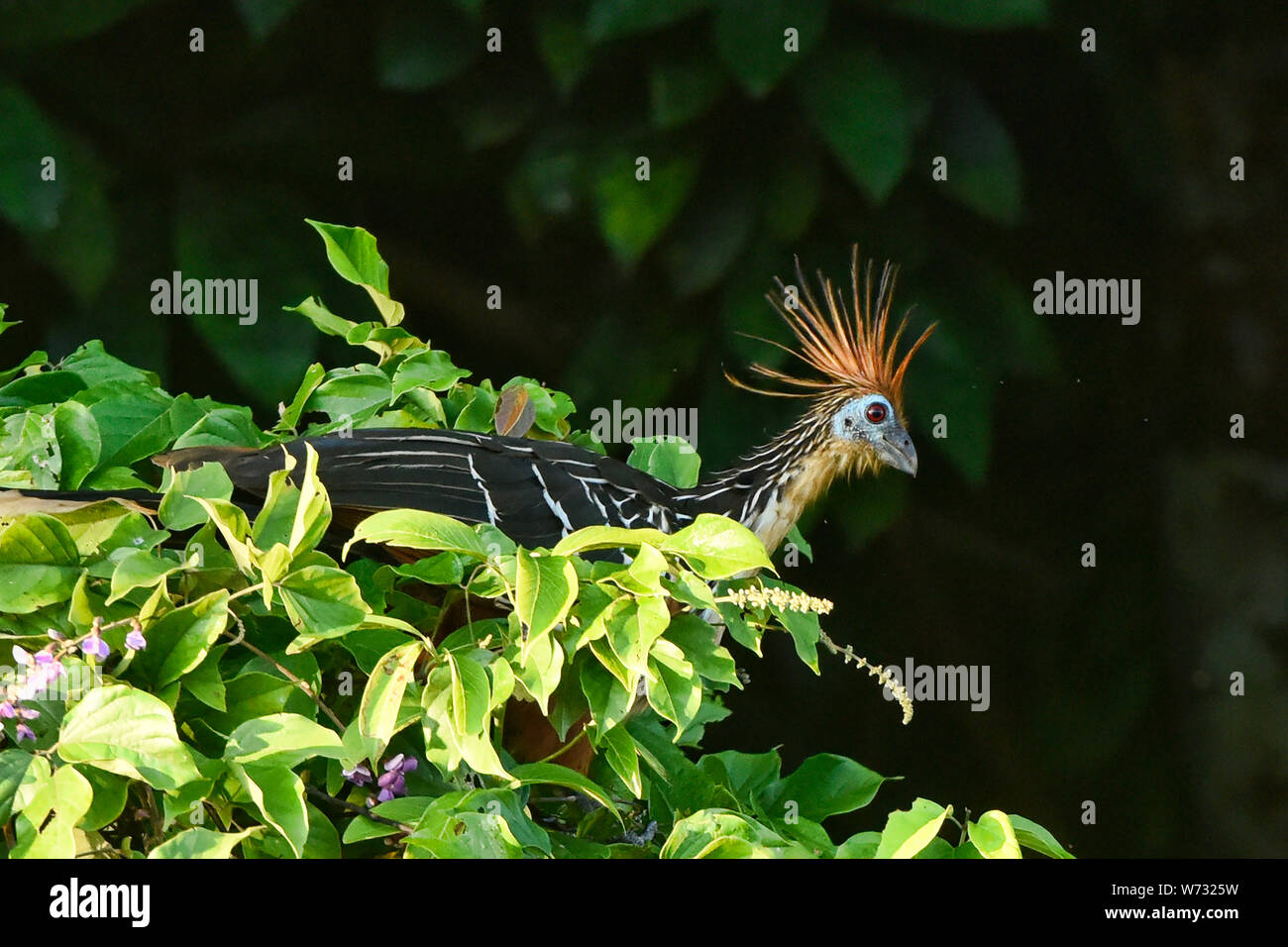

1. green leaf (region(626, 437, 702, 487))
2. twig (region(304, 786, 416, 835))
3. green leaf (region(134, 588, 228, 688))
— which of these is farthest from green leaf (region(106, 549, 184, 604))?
green leaf (region(626, 437, 702, 487))

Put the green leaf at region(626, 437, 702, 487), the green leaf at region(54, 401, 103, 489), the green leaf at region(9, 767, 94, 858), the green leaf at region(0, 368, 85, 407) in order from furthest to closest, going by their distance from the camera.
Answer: the green leaf at region(626, 437, 702, 487)
the green leaf at region(0, 368, 85, 407)
the green leaf at region(54, 401, 103, 489)
the green leaf at region(9, 767, 94, 858)

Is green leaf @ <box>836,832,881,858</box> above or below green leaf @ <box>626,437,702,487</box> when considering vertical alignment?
below

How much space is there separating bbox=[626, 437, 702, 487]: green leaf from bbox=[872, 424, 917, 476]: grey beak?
0.61 feet

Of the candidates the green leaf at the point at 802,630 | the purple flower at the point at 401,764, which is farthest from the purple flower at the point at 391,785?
the green leaf at the point at 802,630

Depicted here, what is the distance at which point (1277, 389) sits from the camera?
184cm

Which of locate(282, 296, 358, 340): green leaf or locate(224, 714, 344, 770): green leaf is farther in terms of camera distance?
locate(282, 296, 358, 340): green leaf

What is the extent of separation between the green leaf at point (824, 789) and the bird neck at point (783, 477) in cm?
35

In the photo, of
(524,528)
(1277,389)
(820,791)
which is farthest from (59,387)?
(1277,389)

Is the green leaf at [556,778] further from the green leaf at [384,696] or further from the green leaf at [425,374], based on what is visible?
the green leaf at [425,374]

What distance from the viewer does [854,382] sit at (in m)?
1.21

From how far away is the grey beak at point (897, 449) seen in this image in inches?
47.2

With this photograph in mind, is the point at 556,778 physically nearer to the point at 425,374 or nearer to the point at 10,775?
the point at 10,775

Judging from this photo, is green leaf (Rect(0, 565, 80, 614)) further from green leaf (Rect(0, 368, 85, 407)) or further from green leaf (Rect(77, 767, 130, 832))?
green leaf (Rect(0, 368, 85, 407))

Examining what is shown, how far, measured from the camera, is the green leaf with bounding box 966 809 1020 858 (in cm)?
59
